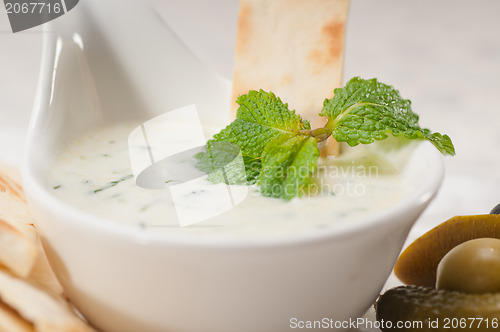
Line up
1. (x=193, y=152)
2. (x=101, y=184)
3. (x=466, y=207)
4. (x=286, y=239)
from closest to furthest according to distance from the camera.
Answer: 1. (x=286, y=239)
2. (x=101, y=184)
3. (x=193, y=152)
4. (x=466, y=207)

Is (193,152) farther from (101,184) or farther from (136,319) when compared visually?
(136,319)

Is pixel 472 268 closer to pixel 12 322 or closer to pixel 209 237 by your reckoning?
pixel 209 237

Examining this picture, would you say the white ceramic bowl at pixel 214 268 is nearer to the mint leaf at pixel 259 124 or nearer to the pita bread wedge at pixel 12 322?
the pita bread wedge at pixel 12 322

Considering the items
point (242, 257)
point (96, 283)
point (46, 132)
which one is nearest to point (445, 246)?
point (242, 257)

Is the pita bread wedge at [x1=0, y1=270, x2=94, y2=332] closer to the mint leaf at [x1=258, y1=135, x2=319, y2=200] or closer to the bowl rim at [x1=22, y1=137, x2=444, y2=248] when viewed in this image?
the bowl rim at [x1=22, y1=137, x2=444, y2=248]

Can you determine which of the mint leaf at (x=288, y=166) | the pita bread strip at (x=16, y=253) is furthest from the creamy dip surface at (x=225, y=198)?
the pita bread strip at (x=16, y=253)

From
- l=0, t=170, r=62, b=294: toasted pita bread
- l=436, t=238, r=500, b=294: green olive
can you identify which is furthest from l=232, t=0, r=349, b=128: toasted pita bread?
l=0, t=170, r=62, b=294: toasted pita bread
